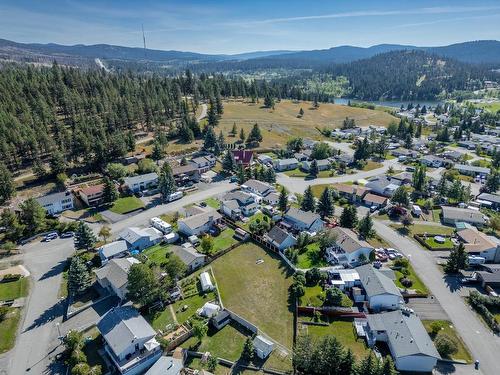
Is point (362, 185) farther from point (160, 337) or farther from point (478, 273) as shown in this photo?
point (160, 337)

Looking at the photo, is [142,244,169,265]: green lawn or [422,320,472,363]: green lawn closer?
[422,320,472,363]: green lawn

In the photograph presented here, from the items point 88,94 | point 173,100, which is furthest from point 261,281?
point 88,94

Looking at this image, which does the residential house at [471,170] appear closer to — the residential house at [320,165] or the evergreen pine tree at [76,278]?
the residential house at [320,165]


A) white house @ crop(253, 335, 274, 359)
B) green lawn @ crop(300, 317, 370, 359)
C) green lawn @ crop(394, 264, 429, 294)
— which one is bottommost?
green lawn @ crop(300, 317, 370, 359)

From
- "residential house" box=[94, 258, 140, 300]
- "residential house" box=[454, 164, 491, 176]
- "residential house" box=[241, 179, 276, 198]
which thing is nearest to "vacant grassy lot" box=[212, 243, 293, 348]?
"residential house" box=[94, 258, 140, 300]

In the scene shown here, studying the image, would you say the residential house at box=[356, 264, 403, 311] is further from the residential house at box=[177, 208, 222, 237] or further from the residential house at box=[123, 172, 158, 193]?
the residential house at box=[123, 172, 158, 193]

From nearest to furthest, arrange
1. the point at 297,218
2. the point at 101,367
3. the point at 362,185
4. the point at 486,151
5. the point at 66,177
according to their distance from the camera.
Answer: the point at 101,367 < the point at 297,218 < the point at 66,177 < the point at 362,185 < the point at 486,151
